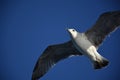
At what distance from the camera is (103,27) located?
408 cm

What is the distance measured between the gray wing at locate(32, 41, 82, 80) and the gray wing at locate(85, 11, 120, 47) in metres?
0.26

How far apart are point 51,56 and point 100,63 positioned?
70cm

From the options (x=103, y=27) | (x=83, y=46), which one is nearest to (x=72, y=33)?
(x=83, y=46)

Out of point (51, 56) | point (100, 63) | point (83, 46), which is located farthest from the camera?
point (51, 56)

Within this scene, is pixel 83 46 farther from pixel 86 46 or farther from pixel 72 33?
pixel 72 33

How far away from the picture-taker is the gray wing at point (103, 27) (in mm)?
3938

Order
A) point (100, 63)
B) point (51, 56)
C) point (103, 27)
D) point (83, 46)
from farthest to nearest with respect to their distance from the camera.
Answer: point (51, 56) < point (103, 27) < point (83, 46) < point (100, 63)

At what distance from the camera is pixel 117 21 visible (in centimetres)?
393

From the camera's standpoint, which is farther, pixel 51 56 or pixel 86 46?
pixel 51 56

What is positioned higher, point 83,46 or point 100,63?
point 83,46

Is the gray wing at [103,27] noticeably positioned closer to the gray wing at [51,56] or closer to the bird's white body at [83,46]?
the bird's white body at [83,46]

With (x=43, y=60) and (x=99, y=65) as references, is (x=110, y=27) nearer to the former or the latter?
(x=99, y=65)

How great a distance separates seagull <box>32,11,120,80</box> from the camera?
390 cm

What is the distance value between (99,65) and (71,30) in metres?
0.43
